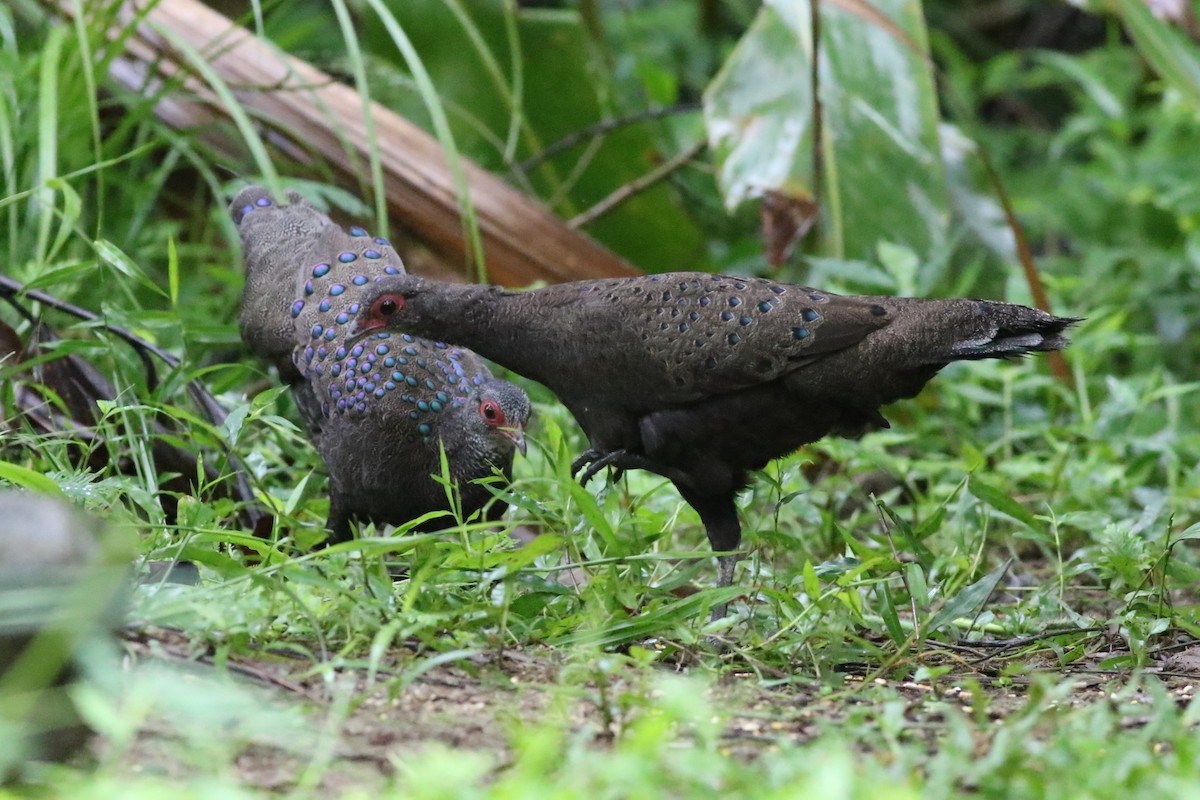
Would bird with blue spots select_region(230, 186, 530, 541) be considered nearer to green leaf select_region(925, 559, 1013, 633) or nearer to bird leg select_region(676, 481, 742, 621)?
bird leg select_region(676, 481, 742, 621)

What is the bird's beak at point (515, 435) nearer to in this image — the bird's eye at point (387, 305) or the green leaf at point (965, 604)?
the bird's eye at point (387, 305)

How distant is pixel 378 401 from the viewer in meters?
4.10

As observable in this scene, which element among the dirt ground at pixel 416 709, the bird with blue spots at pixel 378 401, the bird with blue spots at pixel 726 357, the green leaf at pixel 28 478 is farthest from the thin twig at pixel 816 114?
the green leaf at pixel 28 478

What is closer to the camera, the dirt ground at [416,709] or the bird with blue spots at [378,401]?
the dirt ground at [416,709]

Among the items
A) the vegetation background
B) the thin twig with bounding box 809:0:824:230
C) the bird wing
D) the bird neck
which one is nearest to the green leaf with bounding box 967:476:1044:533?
the vegetation background

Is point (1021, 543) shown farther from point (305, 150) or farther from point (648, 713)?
point (305, 150)

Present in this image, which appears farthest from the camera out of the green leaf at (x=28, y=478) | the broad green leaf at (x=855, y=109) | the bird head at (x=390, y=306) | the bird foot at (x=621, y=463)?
the broad green leaf at (x=855, y=109)

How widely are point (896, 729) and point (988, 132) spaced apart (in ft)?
27.4

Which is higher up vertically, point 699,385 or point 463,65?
point 463,65

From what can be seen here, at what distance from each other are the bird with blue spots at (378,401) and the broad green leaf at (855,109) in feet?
7.55

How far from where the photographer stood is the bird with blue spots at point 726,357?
361 cm

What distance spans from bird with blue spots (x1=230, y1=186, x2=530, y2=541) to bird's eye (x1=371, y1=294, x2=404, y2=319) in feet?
0.26

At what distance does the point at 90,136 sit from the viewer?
208 inches

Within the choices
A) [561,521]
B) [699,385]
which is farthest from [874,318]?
[561,521]
